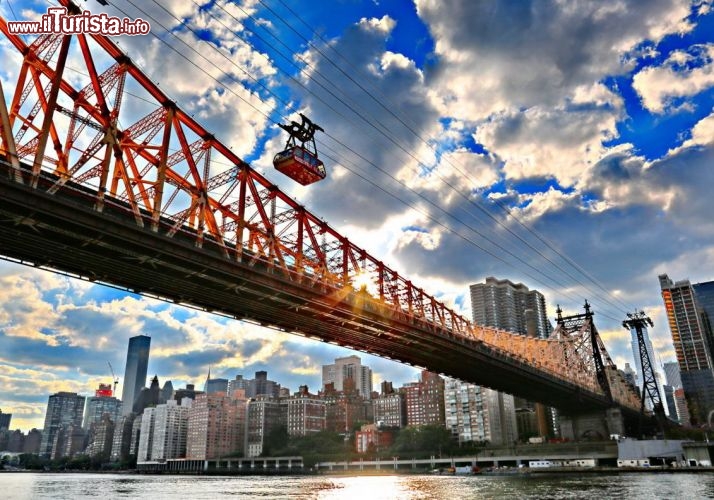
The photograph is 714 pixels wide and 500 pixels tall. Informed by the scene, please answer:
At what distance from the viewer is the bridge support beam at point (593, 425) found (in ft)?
352

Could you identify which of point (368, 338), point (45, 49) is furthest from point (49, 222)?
point (368, 338)

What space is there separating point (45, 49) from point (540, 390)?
8950cm

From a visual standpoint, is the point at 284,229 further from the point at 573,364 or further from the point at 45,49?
the point at 573,364

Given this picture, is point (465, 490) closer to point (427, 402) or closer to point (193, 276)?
point (193, 276)

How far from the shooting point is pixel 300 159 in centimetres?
4291

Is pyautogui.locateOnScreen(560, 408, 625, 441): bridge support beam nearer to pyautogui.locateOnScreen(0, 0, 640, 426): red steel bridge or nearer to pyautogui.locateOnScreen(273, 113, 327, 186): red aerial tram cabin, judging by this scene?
pyautogui.locateOnScreen(0, 0, 640, 426): red steel bridge

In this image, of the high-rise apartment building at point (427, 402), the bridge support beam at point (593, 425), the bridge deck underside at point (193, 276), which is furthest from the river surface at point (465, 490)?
the high-rise apartment building at point (427, 402)

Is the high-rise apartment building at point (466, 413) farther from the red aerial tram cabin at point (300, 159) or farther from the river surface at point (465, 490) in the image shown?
the red aerial tram cabin at point (300, 159)

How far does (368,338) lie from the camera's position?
203ft

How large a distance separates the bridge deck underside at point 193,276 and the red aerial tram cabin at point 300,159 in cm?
777

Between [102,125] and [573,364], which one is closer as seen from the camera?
[102,125]

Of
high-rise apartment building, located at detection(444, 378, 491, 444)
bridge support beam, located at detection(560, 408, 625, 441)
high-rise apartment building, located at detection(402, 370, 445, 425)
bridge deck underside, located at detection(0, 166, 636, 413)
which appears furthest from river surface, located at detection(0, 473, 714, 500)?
high-rise apartment building, located at detection(402, 370, 445, 425)

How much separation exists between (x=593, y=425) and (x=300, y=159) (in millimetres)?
97233

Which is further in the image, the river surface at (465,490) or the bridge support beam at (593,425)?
the bridge support beam at (593,425)
